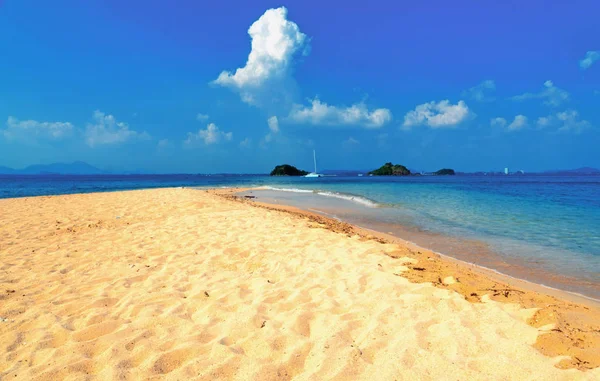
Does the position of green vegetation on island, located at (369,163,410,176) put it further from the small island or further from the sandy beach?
the sandy beach

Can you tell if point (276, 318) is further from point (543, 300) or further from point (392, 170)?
point (392, 170)

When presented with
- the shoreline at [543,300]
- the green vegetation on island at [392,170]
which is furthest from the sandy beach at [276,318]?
the green vegetation on island at [392,170]

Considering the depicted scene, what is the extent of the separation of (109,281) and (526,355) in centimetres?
568

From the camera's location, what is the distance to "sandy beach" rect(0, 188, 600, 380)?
2939 millimetres

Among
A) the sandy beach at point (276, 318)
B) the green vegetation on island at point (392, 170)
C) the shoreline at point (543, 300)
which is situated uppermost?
the green vegetation on island at point (392, 170)

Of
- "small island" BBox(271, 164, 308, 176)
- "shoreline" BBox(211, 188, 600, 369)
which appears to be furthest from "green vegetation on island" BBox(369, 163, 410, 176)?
"shoreline" BBox(211, 188, 600, 369)

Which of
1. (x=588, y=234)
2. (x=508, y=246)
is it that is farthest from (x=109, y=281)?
(x=588, y=234)

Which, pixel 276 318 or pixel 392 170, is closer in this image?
pixel 276 318

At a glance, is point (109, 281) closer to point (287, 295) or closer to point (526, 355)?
point (287, 295)

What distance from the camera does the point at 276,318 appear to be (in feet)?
13.0

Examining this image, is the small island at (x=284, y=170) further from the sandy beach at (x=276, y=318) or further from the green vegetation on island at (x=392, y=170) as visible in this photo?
the sandy beach at (x=276, y=318)

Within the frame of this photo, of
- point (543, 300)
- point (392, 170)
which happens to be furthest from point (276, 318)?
point (392, 170)

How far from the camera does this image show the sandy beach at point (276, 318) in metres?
2.94

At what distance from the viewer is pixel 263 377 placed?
2818mm
